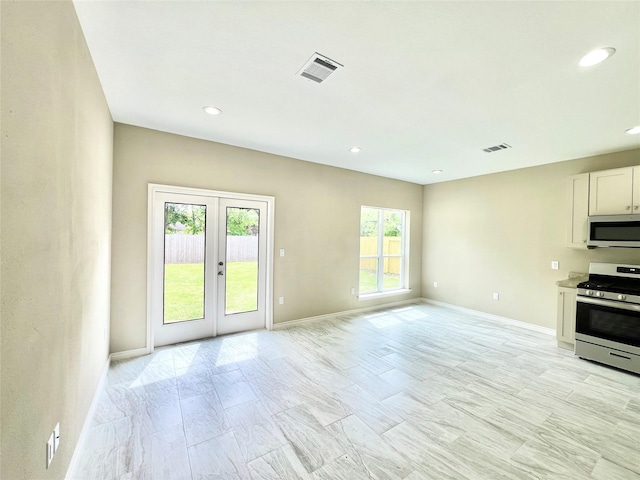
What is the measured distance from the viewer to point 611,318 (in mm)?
3158

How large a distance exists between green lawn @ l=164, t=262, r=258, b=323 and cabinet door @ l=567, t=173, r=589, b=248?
4821 millimetres

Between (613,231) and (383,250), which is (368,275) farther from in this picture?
(613,231)

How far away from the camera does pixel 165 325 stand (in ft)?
11.3

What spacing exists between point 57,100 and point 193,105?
143cm

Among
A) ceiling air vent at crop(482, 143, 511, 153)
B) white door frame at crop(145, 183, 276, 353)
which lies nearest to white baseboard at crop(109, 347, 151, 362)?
white door frame at crop(145, 183, 276, 353)

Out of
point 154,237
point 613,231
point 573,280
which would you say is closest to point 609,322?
point 573,280

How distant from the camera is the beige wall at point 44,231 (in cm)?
95

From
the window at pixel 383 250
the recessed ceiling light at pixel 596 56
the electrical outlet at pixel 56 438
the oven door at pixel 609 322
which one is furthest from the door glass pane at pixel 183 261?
the oven door at pixel 609 322

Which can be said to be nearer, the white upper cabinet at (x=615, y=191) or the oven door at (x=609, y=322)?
the oven door at (x=609, y=322)

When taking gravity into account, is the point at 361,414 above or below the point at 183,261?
below

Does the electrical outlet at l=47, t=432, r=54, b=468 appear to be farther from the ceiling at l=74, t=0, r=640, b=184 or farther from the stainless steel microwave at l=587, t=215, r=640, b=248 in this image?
the stainless steel microwave at l=587, t=215, r=640, b=248

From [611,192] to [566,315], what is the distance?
1.74 metres

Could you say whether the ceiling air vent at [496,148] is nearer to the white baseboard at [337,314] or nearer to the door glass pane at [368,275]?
the door glass pane at [368,275]

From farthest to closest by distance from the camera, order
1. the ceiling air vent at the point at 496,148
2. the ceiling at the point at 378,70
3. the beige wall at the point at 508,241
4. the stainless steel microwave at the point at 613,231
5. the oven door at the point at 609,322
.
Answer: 1. the beige wall at the point at 508,241
2. the ceiling air vent at the point at 496,148
3. the stainless steel microwave at the point at 613,231
4. the oven door at the point at 609,322
5. the ceiling at the point at 378,70
